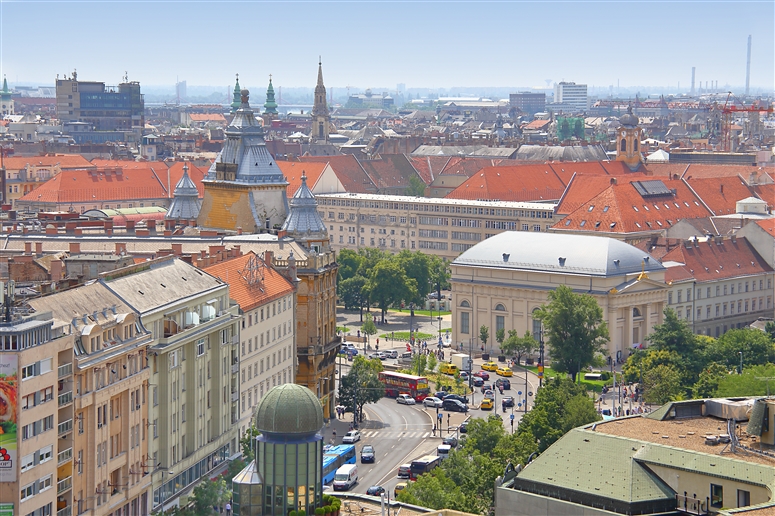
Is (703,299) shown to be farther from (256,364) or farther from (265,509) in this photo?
(265,509)

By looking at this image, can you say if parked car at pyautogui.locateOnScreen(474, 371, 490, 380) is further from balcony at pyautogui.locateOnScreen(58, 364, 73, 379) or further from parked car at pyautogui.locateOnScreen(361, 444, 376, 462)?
balcony at pyautogui.locateOnScreen(58, 364, 73, 379)

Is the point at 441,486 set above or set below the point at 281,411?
below

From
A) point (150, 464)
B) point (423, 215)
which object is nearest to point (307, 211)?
point (150, 464)

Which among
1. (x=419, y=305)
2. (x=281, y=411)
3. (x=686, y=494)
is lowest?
(x=419, y=305)

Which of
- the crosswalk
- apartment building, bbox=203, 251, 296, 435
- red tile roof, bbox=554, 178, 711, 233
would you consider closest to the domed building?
apartment building, bbox=203, 251, 296, 435

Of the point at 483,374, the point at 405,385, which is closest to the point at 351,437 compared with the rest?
the point at 405,385

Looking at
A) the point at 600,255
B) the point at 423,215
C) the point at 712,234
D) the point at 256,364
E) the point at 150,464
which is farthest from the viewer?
the point at 423,215
